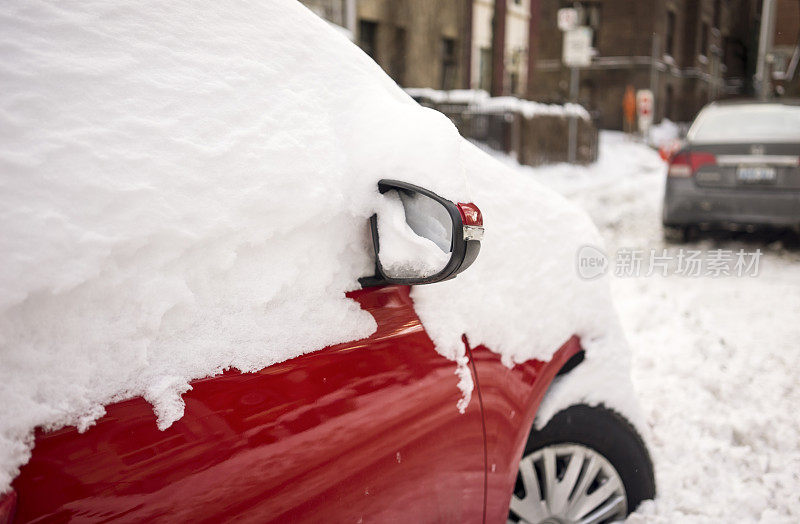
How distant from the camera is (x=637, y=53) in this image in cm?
2947

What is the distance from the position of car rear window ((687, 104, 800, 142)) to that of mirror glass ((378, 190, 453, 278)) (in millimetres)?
5936

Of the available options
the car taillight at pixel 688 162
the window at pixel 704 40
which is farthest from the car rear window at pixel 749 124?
the window at pixel 704 40

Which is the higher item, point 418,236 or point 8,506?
point 418,236

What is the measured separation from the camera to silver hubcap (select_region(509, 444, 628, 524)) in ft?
6.05

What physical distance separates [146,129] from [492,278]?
921 millimetres

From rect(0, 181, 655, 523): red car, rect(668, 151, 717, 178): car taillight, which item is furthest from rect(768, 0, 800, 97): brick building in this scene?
rect(0, 181, 655, 523): red car

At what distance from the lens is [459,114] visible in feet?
43.9

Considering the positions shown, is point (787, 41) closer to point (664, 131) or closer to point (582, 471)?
point (664, 131)

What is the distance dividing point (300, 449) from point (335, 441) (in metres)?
0.08

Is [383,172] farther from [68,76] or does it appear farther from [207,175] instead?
[68,76]

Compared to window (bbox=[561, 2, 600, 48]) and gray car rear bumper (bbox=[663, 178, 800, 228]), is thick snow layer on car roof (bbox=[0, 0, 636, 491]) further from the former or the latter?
window (bbox=[561, 2, 600, 48])

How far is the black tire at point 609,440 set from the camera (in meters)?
1.84

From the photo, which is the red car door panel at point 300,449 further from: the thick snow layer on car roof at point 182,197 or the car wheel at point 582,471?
the car wheel at point 582,471

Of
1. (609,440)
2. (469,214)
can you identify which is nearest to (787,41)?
(609,440)
